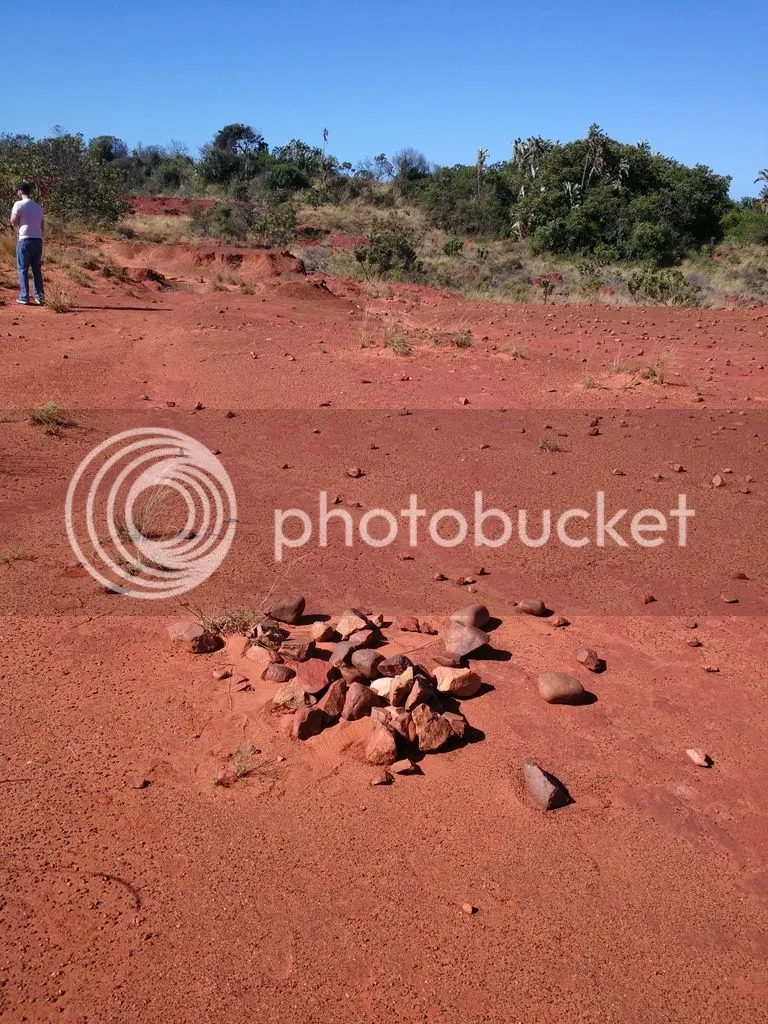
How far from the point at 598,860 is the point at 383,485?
12.9 ft

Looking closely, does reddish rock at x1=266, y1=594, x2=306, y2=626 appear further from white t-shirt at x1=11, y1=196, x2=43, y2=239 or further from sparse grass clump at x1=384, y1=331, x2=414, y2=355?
white t-shirt at x1=11, y1=196, x2=43, y2=239

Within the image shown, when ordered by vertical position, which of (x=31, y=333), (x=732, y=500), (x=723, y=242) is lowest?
(x=732, y=500)

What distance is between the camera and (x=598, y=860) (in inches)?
102

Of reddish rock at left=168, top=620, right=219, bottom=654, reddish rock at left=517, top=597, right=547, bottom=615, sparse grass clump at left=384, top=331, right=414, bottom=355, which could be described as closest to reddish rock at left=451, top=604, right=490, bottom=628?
reddish rock at left=517, top=597, right=547, bottom=615

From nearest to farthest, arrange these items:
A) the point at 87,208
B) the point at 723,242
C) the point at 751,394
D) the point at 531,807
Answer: the point at 531,807 → the point at 751,394 → the point at 87,208 → the point at 723,242

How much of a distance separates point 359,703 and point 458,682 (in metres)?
0.47

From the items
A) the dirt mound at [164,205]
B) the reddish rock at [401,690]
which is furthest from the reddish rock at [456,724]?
the dirt mound at [164,205]

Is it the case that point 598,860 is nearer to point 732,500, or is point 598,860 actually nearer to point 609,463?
point 732,500

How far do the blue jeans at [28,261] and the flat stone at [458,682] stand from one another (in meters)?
9.51

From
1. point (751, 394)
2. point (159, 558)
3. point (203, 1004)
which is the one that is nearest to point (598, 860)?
point (203, 1004)

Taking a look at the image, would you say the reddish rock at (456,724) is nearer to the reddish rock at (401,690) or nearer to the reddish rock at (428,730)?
the reddish rock at (428,730)

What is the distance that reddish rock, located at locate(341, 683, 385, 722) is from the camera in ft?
10.5

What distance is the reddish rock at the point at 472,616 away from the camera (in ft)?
13.2

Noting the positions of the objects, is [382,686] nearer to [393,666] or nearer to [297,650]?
[393,666]
